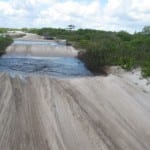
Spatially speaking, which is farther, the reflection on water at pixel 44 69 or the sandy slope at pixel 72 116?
the reflection on water at pixel 44 69

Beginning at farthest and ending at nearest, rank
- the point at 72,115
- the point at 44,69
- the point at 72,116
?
1. the point at 44,69
2. the point at 72,115
3. the point at 72,116

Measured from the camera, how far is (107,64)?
3728 cm

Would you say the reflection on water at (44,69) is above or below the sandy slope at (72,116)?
below

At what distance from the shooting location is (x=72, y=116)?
54.6 ft

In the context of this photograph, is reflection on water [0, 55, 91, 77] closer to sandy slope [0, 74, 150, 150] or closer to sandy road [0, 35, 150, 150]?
sandy road [0, 35, 150, 150]

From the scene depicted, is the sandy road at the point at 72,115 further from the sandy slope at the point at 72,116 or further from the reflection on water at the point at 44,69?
the reflection on water at the point at 44,69

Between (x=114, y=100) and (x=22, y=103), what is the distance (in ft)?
18.9

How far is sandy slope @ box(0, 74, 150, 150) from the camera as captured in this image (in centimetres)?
1348

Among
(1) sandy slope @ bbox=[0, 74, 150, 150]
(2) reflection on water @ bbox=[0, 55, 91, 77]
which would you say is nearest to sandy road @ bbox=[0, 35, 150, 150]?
(1) sandy slope @ bbox=[0, 74, 150, 150]

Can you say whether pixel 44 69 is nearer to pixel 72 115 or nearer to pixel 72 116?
pixel 72 115

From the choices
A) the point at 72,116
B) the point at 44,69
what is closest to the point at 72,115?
the point at 72,116

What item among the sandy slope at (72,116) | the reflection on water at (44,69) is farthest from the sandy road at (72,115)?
the reflection on water at (44,69)

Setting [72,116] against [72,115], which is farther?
[72,115]

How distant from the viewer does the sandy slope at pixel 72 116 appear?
13.5 meters
